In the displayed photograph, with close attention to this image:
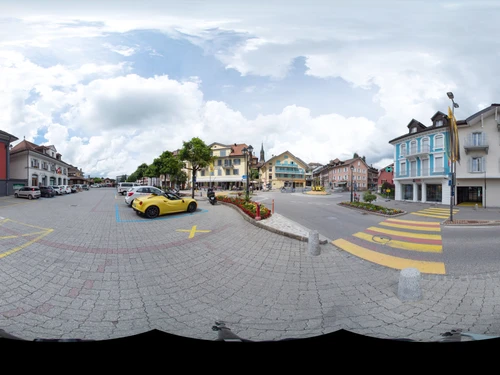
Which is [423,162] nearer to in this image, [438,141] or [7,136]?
[438,141]

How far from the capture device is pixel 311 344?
7.55ft

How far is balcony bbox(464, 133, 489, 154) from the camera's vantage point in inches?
781

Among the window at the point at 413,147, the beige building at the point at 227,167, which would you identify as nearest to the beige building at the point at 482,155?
the window at the point at 413,147

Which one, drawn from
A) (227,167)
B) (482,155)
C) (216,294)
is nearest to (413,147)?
(482,155)

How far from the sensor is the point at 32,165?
1174 inches

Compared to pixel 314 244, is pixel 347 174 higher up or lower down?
higher up

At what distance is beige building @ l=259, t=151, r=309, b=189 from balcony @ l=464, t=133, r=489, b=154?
36.9 m

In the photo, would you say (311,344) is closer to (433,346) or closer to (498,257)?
(433,346)

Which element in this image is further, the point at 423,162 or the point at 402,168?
the point at 402,168

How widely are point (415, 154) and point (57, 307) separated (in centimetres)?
2820

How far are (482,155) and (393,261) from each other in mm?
23129

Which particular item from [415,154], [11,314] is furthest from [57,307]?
[415,154]

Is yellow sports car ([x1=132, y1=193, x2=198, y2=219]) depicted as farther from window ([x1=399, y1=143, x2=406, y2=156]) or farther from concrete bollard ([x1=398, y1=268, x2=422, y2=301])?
window ([x1=399, y1=143, x2=406, y2=156])

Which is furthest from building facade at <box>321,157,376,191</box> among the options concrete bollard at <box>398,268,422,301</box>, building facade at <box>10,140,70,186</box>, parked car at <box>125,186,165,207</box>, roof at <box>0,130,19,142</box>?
roof at <box>0,130,19,142</box>
